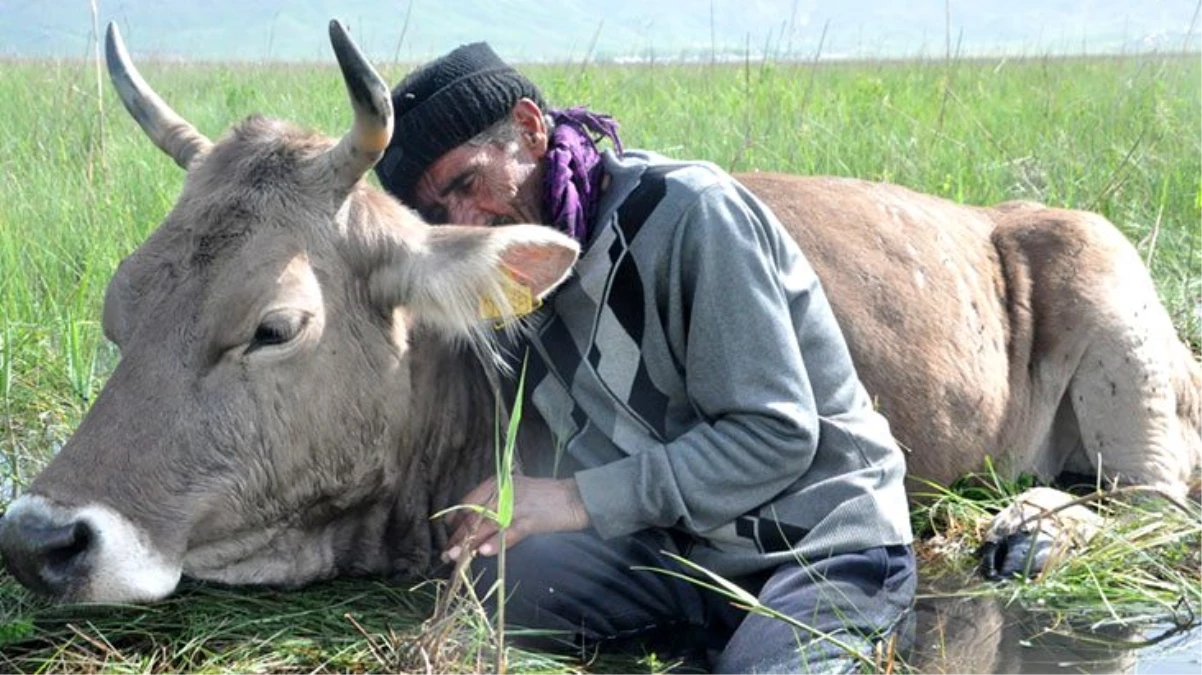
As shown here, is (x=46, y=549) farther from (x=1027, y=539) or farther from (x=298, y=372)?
(x=1027, y=539)

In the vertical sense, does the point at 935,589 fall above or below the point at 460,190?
below

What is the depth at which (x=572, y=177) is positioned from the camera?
14.4 feet

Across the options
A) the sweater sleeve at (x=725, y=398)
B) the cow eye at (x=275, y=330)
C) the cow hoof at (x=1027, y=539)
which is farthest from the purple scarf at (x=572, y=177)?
the cow hoof at (x=1027, y=539)

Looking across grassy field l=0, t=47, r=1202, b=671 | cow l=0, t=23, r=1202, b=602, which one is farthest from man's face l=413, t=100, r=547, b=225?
grassy field l=0, t=47, r=1202, b=671

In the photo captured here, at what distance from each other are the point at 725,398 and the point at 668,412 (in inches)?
11.5

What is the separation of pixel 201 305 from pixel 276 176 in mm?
433

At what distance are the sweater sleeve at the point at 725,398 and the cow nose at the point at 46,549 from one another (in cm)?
126

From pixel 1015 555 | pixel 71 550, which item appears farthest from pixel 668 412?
pixel 71 550

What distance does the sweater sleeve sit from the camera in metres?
4.09

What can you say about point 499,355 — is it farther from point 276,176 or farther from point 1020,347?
point 1020,347

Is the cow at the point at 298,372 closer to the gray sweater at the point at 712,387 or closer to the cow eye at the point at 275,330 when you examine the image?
the cow eye at the point at 275,330

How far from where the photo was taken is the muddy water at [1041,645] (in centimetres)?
430

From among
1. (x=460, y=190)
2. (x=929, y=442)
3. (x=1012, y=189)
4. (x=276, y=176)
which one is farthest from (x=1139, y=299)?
(x=1012, y=189)

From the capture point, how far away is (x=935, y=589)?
4.91 meters
